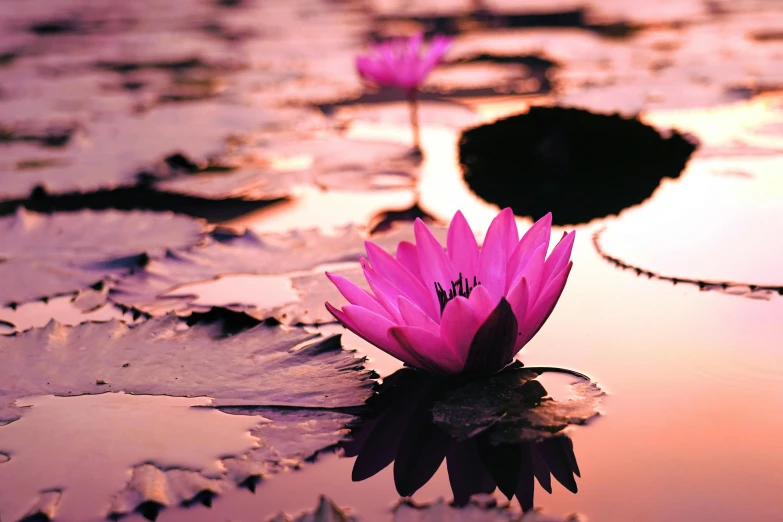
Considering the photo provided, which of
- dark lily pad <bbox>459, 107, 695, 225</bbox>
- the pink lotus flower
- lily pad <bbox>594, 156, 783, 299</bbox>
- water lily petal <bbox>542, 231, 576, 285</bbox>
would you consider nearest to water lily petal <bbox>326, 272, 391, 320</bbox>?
the pink lotus flower

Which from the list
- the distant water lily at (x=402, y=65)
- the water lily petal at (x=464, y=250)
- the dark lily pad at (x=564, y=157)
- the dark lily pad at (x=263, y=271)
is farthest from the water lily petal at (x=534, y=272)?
the distant water lily at (x=402, y=65)

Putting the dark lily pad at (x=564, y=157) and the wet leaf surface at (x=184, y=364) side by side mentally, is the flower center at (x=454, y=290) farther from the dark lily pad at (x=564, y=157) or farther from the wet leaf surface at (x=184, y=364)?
the dark lily pad at (x=564, y=157)

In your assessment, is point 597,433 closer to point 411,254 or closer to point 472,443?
point 472,443

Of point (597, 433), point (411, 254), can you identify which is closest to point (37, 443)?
point (411, 254)

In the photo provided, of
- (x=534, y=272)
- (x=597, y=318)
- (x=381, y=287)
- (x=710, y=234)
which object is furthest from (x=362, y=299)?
(x=710, y=234)

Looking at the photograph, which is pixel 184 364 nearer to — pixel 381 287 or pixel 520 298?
pixel 381 287
